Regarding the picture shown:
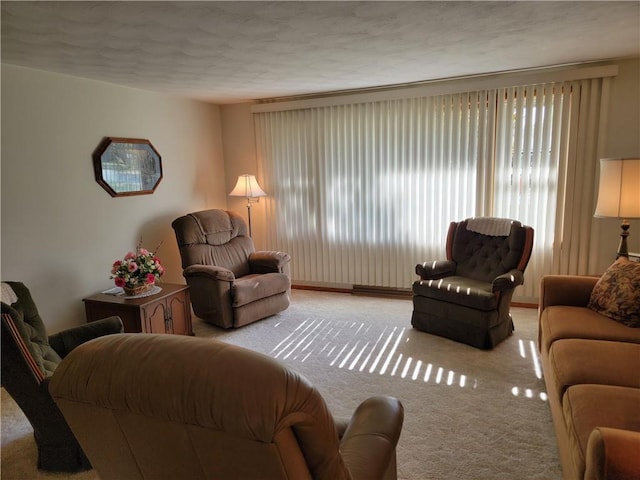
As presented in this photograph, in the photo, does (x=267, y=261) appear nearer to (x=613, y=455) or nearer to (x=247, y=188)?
(x=247, y=188)

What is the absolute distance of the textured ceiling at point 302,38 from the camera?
7.41 feet

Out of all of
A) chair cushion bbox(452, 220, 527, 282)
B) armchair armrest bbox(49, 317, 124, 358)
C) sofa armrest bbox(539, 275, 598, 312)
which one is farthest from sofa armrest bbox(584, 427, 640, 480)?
chair cushion bbox(452, 220, 527, 282)

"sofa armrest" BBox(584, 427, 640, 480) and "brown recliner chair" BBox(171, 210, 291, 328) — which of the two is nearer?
"sofa armrest" BBox(584, 427, 640, 480)

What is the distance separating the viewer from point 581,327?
250 cm

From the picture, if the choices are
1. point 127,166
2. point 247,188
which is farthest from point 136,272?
point 247,188

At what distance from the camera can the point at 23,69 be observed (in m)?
3.24

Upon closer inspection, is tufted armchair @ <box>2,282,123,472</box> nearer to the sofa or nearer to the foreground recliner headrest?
the foreground recliner headrest

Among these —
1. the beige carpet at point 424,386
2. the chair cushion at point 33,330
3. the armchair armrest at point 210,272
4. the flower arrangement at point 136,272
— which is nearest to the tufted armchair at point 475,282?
the beige carpet at point 424,386

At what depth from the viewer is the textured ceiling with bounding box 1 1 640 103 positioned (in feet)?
7.41

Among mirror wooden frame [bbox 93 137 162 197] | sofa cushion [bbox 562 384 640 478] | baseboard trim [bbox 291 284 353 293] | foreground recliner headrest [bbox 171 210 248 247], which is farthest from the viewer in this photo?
baseboard trim [bbox 291 284 353 293]

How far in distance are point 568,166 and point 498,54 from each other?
137cm

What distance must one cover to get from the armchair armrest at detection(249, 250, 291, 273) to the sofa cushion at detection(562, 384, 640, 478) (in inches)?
121

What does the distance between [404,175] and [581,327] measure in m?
2.57

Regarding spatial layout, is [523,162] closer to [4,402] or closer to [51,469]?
A: [51,469]
